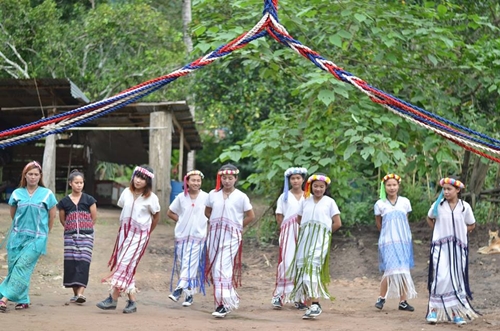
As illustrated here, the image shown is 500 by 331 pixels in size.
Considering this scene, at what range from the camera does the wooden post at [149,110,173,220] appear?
48.3 ft

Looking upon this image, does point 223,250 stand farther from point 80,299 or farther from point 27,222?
point 27,222

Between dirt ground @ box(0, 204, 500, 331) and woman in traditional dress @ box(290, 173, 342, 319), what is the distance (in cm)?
30

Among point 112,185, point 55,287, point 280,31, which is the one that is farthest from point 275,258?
point 112,185

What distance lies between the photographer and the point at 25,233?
683 cm

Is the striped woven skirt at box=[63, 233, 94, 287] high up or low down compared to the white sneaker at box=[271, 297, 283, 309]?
up

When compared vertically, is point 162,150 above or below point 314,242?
above

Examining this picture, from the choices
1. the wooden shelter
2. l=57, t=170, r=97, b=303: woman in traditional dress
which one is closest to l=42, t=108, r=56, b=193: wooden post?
the wooden shelter

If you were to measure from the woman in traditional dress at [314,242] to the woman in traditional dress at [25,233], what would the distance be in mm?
2395

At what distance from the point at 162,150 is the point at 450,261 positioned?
8738mm

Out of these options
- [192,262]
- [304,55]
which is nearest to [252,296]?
[192,262]

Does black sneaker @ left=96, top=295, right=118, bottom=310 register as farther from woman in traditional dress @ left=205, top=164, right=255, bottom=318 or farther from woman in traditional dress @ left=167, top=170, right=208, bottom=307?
woman in traditional dress @ left=205, top=164, right=255, bottom=318

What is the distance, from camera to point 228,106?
18625 mm

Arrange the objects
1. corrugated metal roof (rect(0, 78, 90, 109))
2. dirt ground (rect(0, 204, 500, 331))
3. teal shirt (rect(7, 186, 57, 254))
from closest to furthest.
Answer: dirt ground (rect(0, 204, 500, 331)), teal shirt (rect(7, 186, 57, 254)), corrugated metal roof (rect(0, 78, 90, 109))

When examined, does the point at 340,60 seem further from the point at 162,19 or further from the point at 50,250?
the point at 162,19
